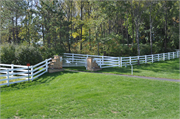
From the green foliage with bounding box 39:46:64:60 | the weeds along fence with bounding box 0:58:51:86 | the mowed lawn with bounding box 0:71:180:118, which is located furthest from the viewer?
the green foliage with bounding box 39:46:64:60

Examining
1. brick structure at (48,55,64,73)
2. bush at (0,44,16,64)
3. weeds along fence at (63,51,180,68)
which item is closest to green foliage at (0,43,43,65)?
bush at (0,44,16,64)

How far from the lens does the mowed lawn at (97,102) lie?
570cm

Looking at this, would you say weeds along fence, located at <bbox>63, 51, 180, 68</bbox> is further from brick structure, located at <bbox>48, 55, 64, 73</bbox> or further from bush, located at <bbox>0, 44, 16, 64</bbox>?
bush, located at <bbox>0, 44, 16, 64</bbox>

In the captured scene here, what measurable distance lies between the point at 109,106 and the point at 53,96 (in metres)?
2.96

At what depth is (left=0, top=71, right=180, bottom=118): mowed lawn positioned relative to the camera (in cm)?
570

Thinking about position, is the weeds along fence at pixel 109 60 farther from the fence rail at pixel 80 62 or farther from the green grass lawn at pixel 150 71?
the green grass lawn at pixel 150 71

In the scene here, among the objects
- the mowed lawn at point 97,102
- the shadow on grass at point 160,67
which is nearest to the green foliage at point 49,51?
the mowed lawn at point 97,102

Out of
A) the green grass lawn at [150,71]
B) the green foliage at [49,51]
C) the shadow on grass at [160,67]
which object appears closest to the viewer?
the green grass lawn at [150,71]

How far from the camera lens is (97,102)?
22.4 feet

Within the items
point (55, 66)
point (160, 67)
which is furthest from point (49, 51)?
point (160, 67)

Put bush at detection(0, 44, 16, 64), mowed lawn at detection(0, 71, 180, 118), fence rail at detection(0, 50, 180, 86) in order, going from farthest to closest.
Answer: bush at detection(0, 44, 16, 64) → fence rail at detection(0, 50, 180, 86) → mowed lawn at detection(0, 71, 180, 118)

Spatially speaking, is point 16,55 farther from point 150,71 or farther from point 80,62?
point 150,71

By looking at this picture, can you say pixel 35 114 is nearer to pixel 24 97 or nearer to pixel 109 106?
pixel 24 97

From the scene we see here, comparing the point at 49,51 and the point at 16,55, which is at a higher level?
the point at 49,51
